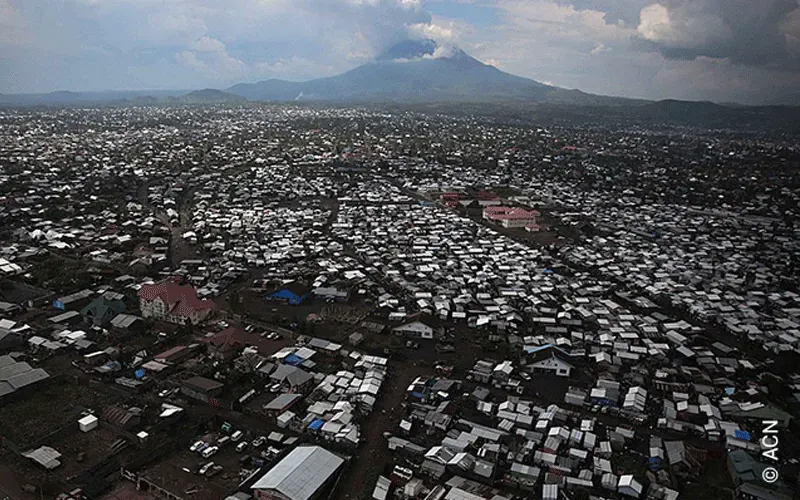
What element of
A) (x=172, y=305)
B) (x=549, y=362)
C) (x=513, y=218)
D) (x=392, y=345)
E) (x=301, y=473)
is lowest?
(x=301, y=473)

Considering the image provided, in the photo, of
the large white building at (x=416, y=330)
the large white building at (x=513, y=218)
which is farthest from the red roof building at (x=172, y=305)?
the large white building at (x=513, y=218)

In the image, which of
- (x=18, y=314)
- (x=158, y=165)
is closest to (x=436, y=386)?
(x=18, y=314)

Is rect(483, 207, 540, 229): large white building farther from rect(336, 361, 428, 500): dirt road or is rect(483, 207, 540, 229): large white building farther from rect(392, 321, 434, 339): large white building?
rect(336, 361, 428, 500): dirt road

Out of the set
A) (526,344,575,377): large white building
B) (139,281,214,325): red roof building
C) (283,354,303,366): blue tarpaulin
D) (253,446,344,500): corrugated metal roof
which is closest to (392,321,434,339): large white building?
(526,344,575,377): large white building

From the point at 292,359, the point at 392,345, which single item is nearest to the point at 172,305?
the point at 292,359

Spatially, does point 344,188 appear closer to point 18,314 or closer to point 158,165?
point 158,165

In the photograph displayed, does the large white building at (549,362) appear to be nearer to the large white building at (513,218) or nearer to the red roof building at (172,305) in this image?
the red roof building at (172,305)

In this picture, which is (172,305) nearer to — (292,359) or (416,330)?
(292,359)
